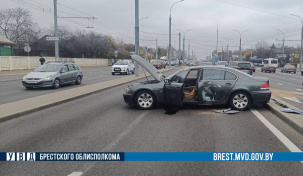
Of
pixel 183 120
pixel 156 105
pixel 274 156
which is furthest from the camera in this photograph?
pixel 156 105

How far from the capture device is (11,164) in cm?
451

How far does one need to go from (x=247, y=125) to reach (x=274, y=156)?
235 cm

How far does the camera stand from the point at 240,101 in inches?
351

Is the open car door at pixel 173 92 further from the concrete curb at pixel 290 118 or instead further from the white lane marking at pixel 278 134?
the concrete curb at pixel 290 118

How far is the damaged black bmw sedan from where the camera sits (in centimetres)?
875

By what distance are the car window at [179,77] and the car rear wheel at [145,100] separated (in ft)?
2.84

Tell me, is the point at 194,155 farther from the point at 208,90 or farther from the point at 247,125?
the point at 208,90

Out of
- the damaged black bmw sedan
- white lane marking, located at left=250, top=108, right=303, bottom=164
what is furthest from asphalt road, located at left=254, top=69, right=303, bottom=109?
white lane marking, located at left=250, top=108, right=303, bottom=164

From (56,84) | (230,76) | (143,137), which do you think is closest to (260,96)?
(230,76)

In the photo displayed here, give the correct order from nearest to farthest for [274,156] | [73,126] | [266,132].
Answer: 1. [274,156]
2. [266,132]
3. [73,126]

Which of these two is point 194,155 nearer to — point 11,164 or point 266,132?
point 266,132

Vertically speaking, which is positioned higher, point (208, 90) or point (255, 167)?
point (208, 90)

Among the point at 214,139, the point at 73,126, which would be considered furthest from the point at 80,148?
the point at 214,139

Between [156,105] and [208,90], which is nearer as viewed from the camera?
[208,90]
